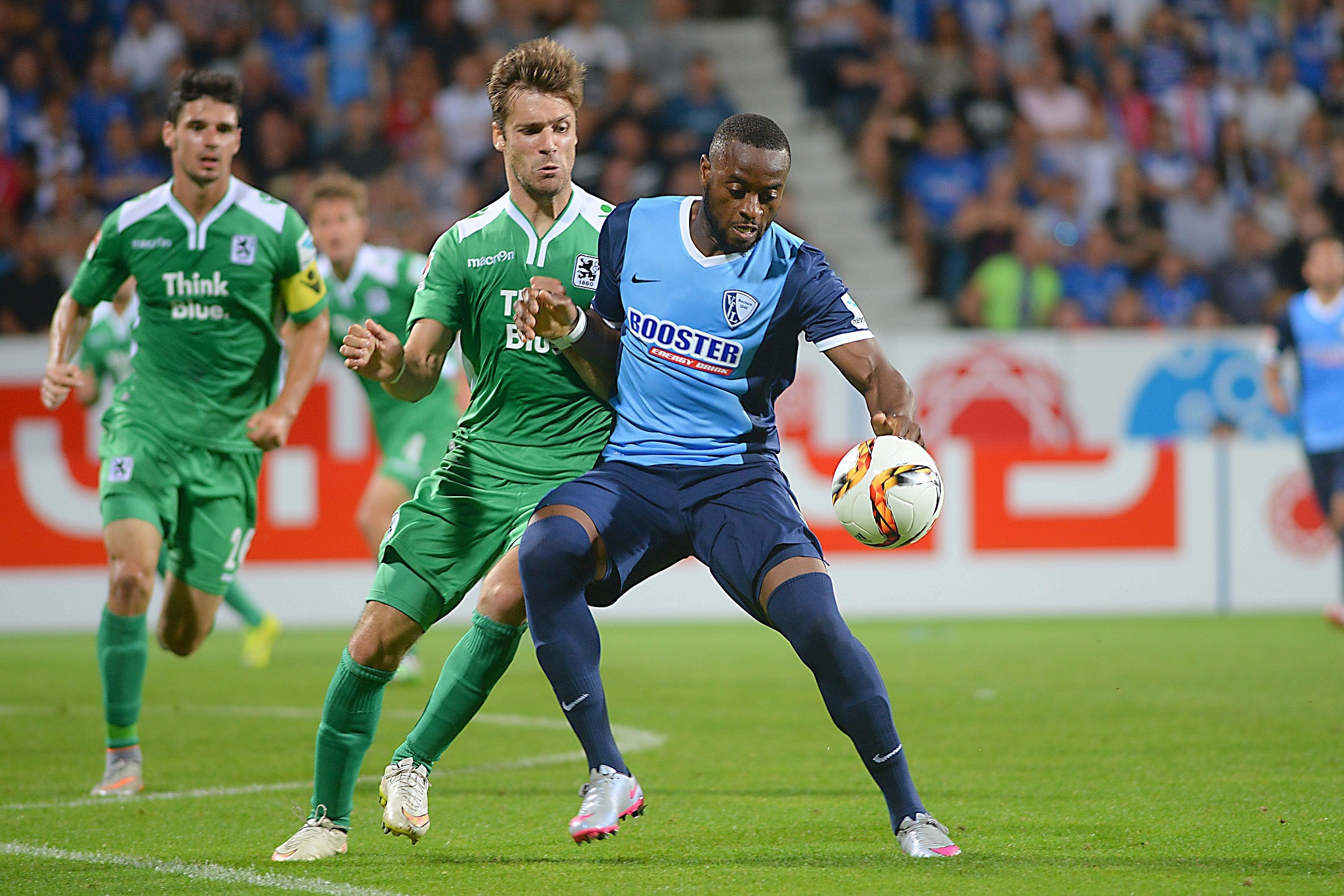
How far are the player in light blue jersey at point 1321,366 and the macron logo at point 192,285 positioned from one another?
795 centimetres

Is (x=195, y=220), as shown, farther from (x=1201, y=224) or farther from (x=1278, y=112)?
(x=1278, y=112)

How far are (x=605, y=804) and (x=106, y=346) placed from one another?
23.3 feet

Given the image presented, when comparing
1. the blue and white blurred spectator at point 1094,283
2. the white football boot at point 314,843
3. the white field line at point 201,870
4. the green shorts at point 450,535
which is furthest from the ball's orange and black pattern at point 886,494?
the blue and white blurred spectator at point 1094,283

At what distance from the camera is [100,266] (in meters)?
6.52

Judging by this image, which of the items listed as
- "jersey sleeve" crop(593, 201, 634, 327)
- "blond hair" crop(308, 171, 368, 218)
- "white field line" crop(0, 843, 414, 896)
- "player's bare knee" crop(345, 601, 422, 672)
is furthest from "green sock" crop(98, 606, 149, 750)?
"blond hair" crop(308, 171, 368, 218)

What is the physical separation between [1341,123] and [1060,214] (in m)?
3.87

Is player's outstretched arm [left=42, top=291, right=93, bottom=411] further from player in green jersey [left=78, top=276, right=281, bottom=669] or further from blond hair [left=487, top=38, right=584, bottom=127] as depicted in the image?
player in green jersey [left=78, top=276, right=281, bottom=669]

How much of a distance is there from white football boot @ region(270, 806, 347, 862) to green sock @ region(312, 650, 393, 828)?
0.02 meters

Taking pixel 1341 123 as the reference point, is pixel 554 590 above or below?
below

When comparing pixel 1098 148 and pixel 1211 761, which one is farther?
pixel 1098 148

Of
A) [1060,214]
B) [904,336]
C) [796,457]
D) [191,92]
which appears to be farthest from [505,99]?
[1060,214]

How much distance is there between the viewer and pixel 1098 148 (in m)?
17.6

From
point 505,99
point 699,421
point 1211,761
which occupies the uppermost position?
point 505,99

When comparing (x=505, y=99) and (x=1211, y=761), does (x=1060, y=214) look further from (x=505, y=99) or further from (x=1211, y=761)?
(x=505, y=99)
